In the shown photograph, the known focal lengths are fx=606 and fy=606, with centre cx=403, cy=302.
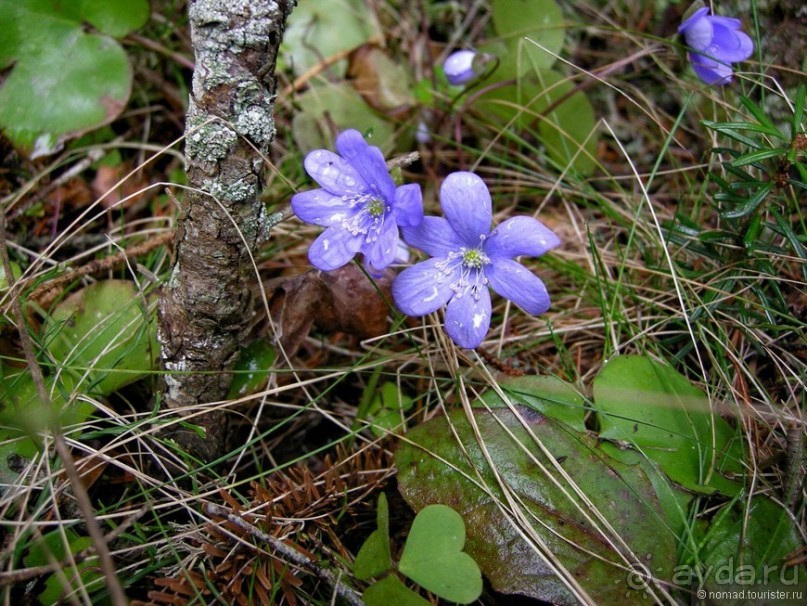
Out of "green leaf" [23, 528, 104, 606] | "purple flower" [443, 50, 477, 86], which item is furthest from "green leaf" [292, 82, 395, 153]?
"green leaf" [23, 528, 104, 606]

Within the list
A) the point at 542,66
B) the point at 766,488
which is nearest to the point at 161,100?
the point at 542,66

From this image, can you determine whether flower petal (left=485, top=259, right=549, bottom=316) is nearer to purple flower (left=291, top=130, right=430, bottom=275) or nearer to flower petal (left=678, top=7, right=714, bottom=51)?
purple flower (left=291, top=130, right=430, bottom=275)

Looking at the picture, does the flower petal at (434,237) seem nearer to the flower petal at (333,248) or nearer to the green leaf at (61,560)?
the flower petal at (333,248)

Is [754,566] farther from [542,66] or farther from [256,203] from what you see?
[542,66]

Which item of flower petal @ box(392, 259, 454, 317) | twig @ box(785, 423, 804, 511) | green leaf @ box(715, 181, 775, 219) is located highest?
green leaf @ box(715, 181, 775, 219)

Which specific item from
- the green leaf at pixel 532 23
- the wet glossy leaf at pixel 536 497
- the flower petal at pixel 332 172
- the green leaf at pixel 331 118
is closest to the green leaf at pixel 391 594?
the wet glossy leaf at pixel 536 497

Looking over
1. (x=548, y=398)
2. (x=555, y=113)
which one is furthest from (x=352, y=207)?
(x=555, y=113)
